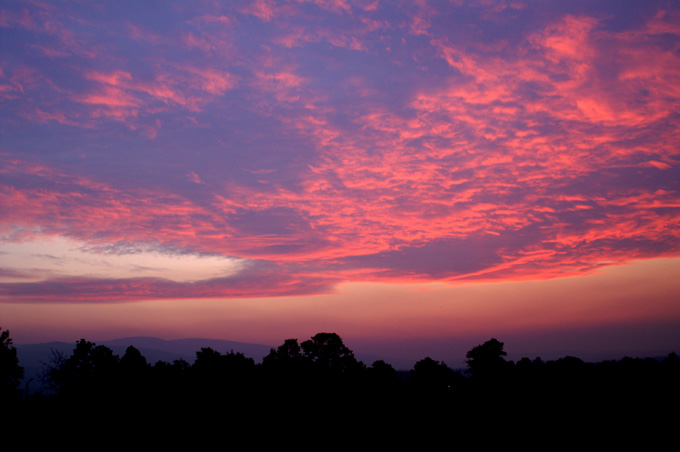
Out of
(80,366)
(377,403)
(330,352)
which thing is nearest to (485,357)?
(330,352)

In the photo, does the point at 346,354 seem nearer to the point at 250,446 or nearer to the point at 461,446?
the point at 461,446

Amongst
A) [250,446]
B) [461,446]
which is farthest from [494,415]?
[250,446]

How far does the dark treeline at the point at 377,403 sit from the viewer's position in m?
42.2

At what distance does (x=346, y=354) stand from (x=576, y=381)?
41.2m

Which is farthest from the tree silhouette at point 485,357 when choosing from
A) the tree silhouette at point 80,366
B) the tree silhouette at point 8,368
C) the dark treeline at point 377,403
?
the tree silhouette at point 8,368

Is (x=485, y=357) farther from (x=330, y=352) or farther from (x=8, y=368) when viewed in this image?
(x=8, y=368)

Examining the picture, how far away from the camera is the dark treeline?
4216 centimetres

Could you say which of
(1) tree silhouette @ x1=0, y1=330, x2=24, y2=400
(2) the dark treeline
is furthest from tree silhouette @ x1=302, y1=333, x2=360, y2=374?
(1) tree silhouette @ x1=0, y1=330, x2=24, y2=400

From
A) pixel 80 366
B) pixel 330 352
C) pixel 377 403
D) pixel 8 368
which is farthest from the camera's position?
pixel 330 352

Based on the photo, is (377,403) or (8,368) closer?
(377,403)

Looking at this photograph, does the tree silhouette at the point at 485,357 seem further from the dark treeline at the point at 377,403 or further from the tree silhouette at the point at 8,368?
the tree silhouette at the point at 8,368

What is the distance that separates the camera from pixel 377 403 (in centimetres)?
4741

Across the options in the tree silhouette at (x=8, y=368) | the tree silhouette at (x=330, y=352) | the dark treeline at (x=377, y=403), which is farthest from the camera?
the tree silhouette at (x=330, y=352)

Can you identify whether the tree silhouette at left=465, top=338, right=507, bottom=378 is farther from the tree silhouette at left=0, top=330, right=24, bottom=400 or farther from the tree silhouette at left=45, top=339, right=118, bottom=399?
the tree silhouette at left=0, top=330, right=24, bottom=400
